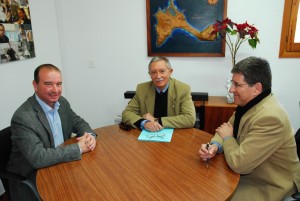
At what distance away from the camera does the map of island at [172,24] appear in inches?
120

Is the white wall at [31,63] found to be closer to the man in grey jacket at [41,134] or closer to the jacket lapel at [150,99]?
the man in grey jacket at [41,134]

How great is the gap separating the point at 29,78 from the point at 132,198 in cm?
228

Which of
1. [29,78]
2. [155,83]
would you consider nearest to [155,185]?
[155,83]

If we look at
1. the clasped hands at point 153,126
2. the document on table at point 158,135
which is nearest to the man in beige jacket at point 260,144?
the document on table at point 158,135

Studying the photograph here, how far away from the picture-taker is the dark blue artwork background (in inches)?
117

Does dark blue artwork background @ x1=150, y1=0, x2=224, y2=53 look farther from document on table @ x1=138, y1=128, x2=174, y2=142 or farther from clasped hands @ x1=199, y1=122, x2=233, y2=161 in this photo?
clasped hands @ x1=199, y1=122, x2=233, y2=161

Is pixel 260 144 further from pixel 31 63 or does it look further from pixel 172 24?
pixel 31 63

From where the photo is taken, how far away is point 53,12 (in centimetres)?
333

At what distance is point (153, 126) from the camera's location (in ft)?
6.36

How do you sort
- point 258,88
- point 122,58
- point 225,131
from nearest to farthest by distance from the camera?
Result: point 258,88 < point 225,131 < point 122,58

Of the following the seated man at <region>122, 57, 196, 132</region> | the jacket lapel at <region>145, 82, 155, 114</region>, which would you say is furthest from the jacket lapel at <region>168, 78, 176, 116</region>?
the jacket lapel at <region>145, 82, 155, 114</region>

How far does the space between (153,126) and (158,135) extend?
3.8 inches

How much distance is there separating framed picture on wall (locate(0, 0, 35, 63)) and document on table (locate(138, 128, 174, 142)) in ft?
5.31

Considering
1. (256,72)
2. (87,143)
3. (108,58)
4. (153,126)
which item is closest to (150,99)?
(153,126)
